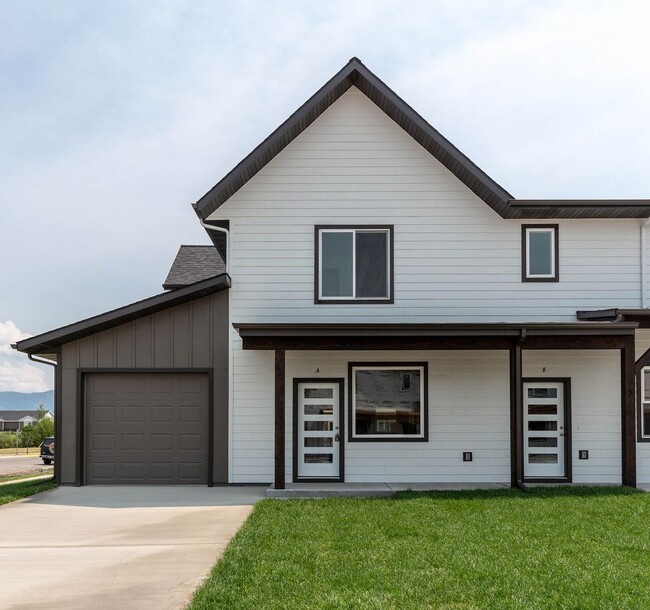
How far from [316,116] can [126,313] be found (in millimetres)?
5060

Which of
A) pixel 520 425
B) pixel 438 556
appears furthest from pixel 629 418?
pixel 438 556

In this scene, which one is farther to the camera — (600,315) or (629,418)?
(600,315)

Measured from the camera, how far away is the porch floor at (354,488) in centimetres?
1152

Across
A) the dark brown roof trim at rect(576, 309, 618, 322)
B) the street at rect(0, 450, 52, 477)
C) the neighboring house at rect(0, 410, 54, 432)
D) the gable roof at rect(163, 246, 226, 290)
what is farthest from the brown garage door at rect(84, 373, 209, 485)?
the neighboring house at rect(0, 410, 54, 432)

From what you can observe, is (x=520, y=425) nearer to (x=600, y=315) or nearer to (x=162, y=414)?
(x=600, y=315)

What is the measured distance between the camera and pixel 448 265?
44.2ft

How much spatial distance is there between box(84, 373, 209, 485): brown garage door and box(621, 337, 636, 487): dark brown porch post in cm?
753

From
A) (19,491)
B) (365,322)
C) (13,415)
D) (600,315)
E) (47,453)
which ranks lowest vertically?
(13,415)

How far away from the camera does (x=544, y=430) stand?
13.4m

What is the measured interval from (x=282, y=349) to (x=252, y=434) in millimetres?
2003

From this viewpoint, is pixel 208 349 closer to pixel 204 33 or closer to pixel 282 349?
pixel 282 349

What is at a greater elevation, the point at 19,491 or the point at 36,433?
the point at 19,491

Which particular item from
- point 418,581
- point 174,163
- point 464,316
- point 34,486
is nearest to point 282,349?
point 464,316

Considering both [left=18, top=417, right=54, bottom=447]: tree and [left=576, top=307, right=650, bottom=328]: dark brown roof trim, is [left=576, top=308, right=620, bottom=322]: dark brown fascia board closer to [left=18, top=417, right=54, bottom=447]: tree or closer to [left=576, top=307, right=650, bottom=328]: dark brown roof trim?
[left=576, top=307, right=650, bottom=328]: dark brown roof trim
